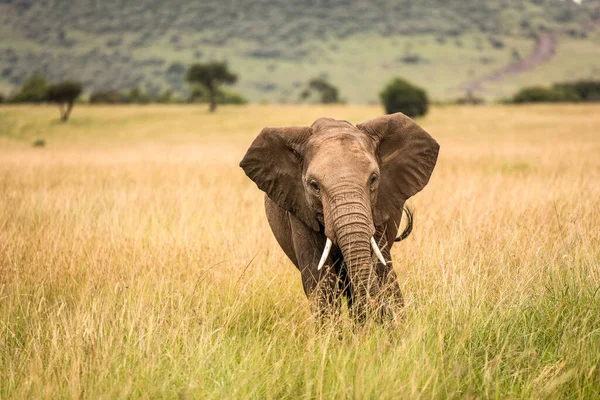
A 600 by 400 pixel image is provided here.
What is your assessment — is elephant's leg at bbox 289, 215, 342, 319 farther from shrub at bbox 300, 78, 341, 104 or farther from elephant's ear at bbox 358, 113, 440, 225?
shrub at bbox 300, 78, 341, 104

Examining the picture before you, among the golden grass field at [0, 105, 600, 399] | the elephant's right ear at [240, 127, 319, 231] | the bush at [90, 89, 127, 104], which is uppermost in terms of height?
the elephant's right ear at [240, 127, 319, 231]

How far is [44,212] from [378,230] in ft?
19.4

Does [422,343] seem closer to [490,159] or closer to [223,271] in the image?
[223,271]

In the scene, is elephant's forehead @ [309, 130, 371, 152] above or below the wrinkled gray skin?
above

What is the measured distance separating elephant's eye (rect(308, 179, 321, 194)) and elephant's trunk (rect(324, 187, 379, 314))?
22 centimetres

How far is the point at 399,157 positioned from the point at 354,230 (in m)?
1.11

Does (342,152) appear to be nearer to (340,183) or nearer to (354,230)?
(340,183)

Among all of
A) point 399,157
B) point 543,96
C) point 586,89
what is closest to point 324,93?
point 543,96

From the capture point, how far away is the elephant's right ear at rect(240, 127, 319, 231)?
4703 mm

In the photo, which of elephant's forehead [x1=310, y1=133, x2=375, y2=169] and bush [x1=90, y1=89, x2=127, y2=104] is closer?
elephant's forehead [x1=310, y1=133, x2=375, y2=169]

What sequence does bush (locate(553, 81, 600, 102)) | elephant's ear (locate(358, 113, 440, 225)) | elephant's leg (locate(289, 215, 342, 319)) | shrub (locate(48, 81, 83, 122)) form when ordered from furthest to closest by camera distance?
1. bush (locate(553, 81, 600, 102))
2. shrub (locate(48, 81, 83, 122))
3. elephant's ear (locate(358, 113, 440, 225))
4. elephant's leg (locate(289, 215, 342, 319))

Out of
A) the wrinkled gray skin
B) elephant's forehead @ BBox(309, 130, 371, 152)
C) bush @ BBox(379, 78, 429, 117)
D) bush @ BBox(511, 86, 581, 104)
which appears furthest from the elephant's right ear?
bush @ BBox(511, 86, 581, 104)

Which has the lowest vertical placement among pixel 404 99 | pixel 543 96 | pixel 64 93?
pixel 543 96

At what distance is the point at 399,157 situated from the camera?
479cm
